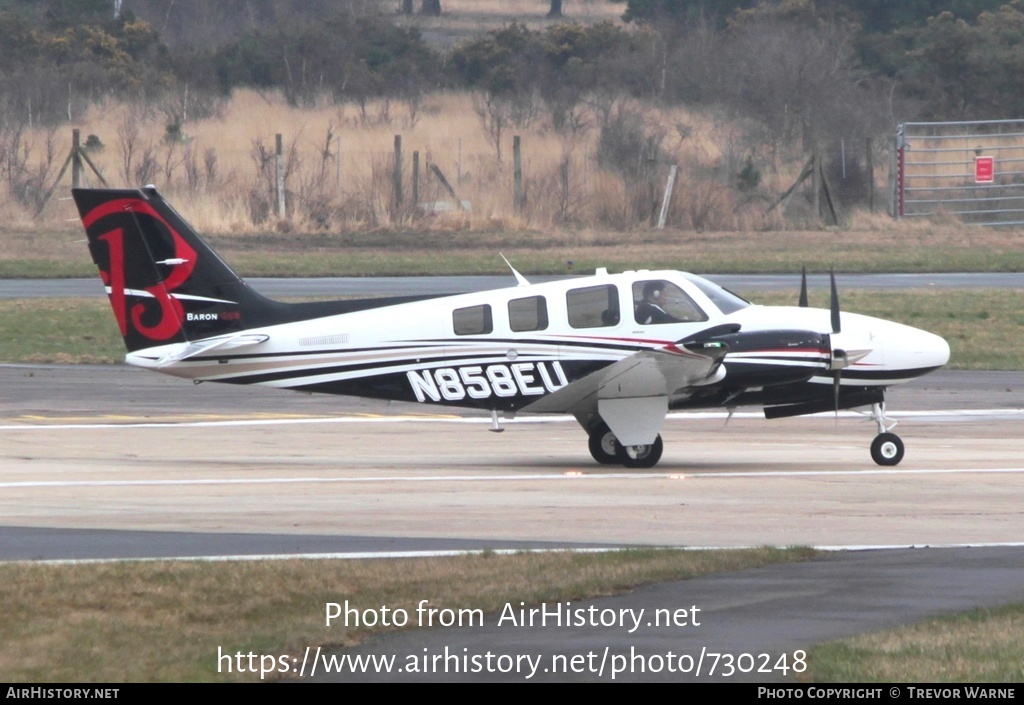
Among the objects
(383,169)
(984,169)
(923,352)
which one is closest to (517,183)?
(383,169)

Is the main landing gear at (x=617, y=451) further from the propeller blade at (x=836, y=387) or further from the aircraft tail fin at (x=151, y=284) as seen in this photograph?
the aircraft tail fin at (x=151, y=284)

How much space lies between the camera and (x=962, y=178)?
4675 centimetres

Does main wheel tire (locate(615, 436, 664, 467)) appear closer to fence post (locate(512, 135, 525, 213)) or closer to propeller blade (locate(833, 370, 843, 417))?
propeller blade (locate(833, 370, 843, 417))

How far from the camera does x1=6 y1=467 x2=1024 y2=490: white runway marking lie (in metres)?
13.4

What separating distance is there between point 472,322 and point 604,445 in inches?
74.5

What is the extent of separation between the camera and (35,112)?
5016cm

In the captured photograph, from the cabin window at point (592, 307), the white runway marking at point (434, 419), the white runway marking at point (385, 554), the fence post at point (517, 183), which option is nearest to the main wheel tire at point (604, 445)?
the cabin window at point (592, 307)

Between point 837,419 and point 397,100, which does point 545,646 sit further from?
point 397,100

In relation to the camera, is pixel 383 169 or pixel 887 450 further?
pixel 383 169

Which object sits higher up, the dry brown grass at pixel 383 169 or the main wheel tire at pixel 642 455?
the dry brown grass at pixel 383 169

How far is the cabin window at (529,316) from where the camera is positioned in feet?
46.4

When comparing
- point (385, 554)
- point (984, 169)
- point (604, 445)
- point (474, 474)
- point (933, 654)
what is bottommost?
point (474, 474)

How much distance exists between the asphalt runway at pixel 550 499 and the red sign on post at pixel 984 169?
26724 millimetres

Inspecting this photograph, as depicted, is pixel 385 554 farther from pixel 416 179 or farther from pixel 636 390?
pixel 416 179
